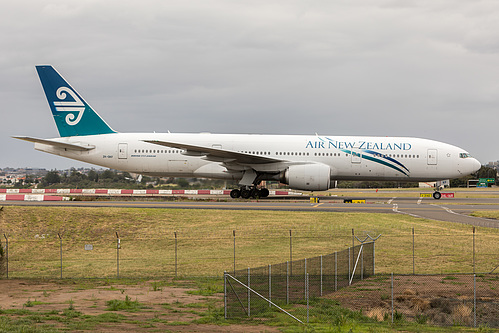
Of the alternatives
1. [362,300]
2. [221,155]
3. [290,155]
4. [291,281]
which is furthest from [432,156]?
[291,281]

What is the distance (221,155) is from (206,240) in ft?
49.2

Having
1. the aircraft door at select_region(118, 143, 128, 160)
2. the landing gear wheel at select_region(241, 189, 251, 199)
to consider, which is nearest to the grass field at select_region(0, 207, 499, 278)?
the landing gear wheel at select_region(241, 189, 251, 199)

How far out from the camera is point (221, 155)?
39281mm

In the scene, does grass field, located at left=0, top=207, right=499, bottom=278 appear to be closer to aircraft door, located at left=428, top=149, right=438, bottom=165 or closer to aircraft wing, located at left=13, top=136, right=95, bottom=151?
aircraft wing, located at left=13, top=136, right=95, bottom=151

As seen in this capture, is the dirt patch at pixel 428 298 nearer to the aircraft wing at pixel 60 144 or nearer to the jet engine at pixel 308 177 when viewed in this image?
the jet engine at pixel 308 177

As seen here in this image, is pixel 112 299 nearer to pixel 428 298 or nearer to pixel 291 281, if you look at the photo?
pixel 291 281

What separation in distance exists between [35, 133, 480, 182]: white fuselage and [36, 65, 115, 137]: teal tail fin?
863 mm

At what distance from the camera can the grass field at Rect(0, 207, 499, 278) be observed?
20.9m

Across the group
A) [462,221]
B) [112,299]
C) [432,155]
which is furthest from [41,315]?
[432,155]

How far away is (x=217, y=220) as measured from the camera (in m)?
29.6

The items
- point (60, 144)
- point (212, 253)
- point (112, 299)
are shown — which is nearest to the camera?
point (112, 299)

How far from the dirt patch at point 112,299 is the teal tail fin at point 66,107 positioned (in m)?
25.7

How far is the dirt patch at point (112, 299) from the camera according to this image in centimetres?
1219

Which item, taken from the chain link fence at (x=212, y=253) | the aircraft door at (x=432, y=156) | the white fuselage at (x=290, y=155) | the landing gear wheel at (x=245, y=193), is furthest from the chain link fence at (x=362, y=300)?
the aircraft door at (x=432, y=156)
